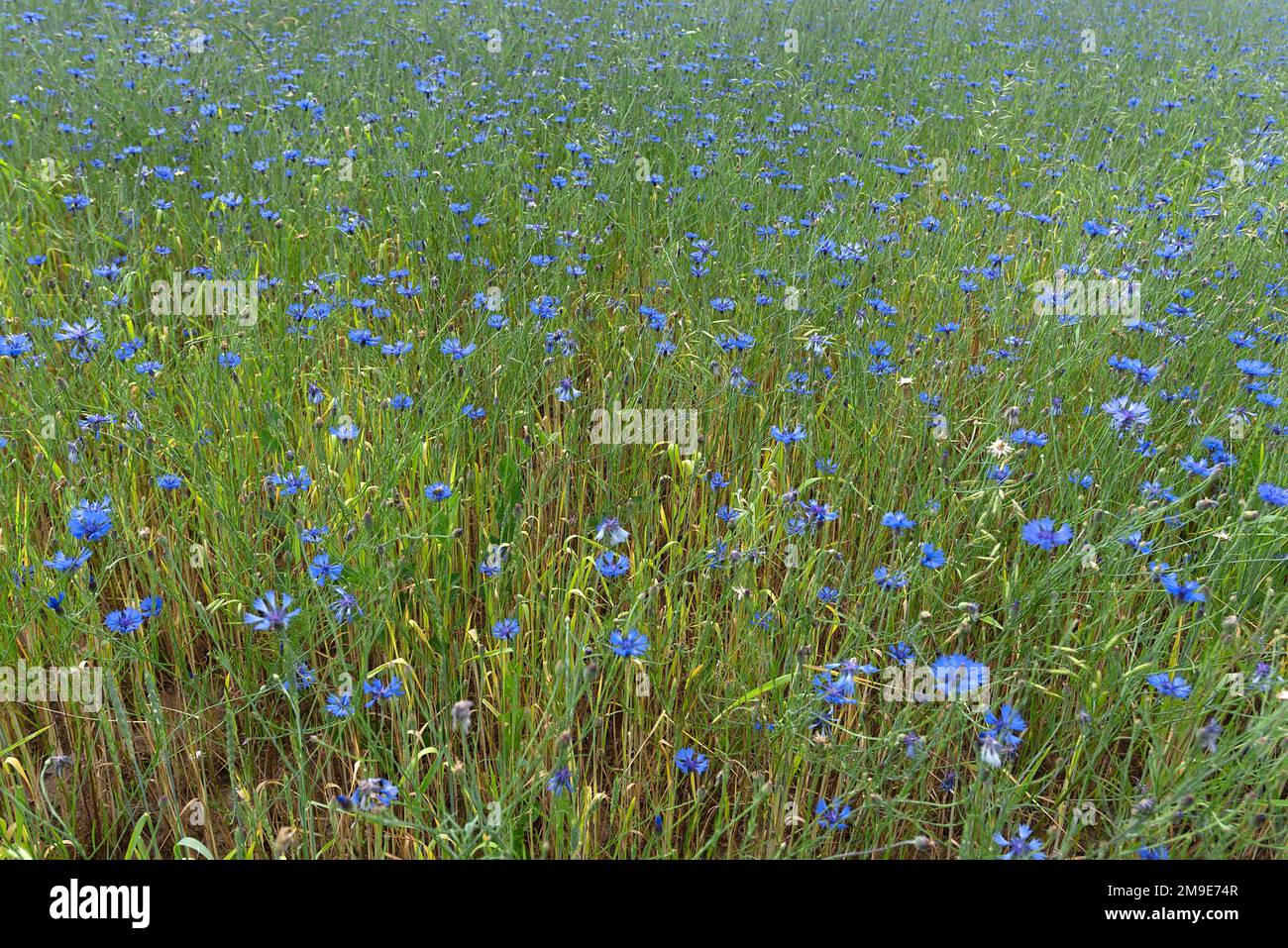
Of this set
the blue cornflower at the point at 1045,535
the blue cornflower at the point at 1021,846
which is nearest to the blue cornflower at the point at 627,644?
the blue cornflower at the point at 1021,846

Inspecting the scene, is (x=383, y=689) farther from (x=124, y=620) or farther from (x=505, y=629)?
(x=124, y=620)

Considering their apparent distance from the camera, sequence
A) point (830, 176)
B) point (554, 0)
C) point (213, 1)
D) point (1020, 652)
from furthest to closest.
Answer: point (554, 0), point (213, 1), point (830, 176), point (1020, 652)

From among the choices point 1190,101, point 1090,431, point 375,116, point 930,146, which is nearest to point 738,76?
point 930,146

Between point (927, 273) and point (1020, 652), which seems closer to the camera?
point (1020, 652)

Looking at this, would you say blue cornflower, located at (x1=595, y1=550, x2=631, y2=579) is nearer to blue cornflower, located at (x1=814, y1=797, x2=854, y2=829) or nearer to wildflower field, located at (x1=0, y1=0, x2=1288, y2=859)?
wildflower field, located at (x1=0, y1=0, x2=1288, y2=859)

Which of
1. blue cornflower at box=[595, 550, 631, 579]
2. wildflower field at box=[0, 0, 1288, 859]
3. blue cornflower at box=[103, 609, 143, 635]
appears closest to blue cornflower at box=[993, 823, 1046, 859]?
wildflower field at box=[0, 0, 1288, 859]

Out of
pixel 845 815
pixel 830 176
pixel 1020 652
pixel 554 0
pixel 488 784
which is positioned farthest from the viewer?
pixel 554 0

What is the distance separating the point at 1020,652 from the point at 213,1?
6.94 meters

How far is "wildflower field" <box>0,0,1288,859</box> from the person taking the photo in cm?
147

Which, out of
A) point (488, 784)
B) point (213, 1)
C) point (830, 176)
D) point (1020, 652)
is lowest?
point (488, 784)

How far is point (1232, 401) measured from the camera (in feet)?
7.55

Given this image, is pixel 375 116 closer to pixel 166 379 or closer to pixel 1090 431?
pixel 166 379

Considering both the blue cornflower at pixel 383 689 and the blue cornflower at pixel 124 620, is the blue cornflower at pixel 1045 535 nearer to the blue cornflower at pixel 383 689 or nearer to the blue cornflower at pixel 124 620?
the blue cornflower at pixel 383 689

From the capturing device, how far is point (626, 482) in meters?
2.26
